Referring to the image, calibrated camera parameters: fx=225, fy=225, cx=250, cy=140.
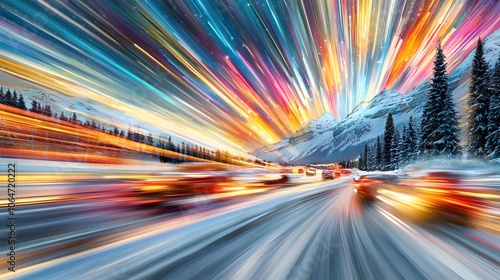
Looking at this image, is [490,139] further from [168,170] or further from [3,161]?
[3,161]

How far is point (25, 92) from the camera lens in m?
5.28

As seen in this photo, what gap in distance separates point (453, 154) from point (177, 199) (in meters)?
33.2

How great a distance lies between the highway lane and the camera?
2.75m

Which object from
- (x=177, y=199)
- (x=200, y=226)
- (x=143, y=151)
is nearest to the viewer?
(x=200, y=226)

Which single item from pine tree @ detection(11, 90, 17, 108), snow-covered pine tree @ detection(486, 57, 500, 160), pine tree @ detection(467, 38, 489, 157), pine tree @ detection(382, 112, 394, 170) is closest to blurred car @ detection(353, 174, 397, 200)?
pine tree @ detection(11, 90, 17, 108)

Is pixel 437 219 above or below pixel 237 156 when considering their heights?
below

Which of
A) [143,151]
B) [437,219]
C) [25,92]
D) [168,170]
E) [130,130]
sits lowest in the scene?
[437,219]

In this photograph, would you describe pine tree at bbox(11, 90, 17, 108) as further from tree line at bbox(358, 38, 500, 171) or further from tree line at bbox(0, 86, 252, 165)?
tree line at bbox(358, 38, 500, 171)

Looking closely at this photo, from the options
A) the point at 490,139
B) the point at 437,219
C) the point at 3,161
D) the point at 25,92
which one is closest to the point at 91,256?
the point at 3,161

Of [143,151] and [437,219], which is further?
[143,151]

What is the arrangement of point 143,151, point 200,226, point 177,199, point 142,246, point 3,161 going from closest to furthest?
point 142,246, point 3,161, point 200,226, point 177,199, point 143,151

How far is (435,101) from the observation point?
2877 cm

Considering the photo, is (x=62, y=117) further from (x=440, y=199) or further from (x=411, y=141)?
(x=411, y=141)

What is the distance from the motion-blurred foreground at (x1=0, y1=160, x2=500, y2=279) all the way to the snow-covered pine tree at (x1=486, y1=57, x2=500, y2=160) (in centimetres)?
1905
